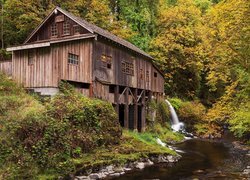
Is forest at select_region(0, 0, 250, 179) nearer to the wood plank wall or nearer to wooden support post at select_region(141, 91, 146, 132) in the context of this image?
wooden support post at select_region(141, 91, 146, 132)

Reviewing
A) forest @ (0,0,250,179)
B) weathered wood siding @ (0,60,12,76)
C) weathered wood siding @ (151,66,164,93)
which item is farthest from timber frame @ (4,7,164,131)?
weathered wood siding @ (151,66,164,93)

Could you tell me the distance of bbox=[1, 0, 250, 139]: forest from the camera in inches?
702

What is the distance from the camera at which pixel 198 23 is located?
45469 mm

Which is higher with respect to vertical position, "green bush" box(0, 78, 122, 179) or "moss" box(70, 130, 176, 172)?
"green bush" box(0, 78, 122, 179)

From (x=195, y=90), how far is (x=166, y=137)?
17407 millimetres

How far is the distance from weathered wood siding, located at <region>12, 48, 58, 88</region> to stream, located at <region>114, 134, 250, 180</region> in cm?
818

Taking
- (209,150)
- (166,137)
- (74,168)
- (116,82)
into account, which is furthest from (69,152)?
(166,137)

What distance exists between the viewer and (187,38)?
42.2 m

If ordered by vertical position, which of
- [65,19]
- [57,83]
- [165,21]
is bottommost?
[57,83]

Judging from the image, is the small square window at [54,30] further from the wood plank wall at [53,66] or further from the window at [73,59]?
the window at [73,59]

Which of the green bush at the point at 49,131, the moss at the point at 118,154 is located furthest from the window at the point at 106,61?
the moss at the point at 118,154

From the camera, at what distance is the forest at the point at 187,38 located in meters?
17.8

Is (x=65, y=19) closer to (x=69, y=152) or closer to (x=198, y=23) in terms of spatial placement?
(x=69, y=152)

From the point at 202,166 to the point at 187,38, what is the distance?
2619 cm
